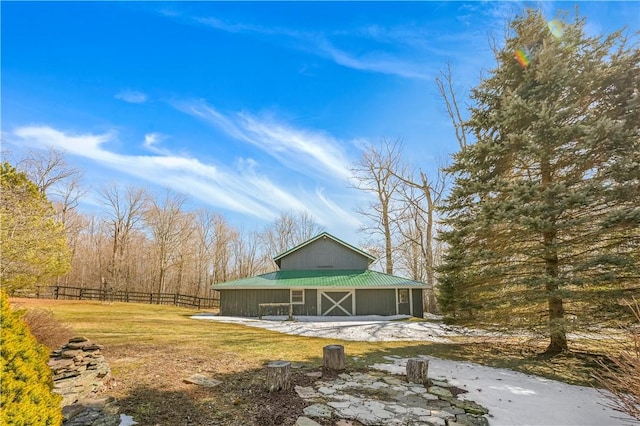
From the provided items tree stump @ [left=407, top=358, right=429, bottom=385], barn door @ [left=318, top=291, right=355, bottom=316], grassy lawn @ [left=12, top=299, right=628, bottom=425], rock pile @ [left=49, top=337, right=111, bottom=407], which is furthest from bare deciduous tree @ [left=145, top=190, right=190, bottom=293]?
tree stump @ [left=407, top=358, right=429, bottom=385]

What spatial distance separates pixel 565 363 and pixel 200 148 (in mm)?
15837

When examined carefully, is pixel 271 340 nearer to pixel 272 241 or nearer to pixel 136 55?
pixel 136 55

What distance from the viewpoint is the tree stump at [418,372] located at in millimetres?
5801

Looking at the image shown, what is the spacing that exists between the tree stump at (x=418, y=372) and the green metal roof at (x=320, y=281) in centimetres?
1199

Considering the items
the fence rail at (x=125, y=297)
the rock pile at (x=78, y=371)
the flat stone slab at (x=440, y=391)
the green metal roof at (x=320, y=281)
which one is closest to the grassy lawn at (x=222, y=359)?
the rock pile at (x=78, y=371)

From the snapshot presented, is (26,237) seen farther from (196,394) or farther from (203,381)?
(196,394)

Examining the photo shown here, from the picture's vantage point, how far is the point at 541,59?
7.75 metres

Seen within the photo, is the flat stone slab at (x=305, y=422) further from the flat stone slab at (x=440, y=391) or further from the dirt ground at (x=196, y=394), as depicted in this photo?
the flat stone slab at (x=440, y=391)

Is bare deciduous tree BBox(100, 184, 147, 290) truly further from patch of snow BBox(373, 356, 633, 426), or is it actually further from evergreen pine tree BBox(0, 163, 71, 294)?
patch of snow BBox(373, 356, 633, 426)

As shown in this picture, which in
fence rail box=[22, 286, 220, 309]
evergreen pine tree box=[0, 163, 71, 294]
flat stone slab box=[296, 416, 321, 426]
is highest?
evergreen pine tree box=[0, 163, 71, 294]

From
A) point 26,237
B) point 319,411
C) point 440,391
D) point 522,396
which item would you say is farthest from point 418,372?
point 26,237

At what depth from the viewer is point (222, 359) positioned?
7.02 meters

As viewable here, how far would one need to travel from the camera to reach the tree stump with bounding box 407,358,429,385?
5801 millimetres

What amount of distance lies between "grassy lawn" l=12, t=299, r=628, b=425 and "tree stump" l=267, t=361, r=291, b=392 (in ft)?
1.35
